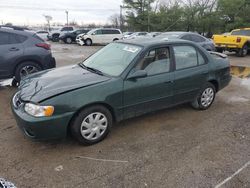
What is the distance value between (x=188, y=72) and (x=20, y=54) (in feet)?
13.9

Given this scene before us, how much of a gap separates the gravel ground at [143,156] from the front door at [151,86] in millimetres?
404

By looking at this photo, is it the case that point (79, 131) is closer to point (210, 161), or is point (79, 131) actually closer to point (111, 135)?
point (111, 135)

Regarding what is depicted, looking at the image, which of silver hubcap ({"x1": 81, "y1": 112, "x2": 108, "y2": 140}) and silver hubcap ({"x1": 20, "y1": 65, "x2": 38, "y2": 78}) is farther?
silver hubcap ({"x1": 20, "y1": 65, "x2": 38, "y2": 78})

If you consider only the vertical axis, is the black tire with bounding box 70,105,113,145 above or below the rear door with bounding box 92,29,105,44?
below

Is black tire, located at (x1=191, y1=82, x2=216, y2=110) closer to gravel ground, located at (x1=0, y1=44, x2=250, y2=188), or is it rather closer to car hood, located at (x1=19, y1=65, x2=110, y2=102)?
gravel ground, located at (x1=0, y1=44, x2=250, y2=188)

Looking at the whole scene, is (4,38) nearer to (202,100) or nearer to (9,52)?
(9,52)

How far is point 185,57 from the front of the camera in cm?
452

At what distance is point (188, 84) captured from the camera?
4.50 metres

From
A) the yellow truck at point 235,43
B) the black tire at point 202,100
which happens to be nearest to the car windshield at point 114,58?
the black tire at point 202,100

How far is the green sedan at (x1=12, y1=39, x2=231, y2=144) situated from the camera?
3.23 meters

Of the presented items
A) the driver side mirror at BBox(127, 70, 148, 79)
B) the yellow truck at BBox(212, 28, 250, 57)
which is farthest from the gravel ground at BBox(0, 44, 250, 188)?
the yellow truck at BBox(212, 28, 250, 57)

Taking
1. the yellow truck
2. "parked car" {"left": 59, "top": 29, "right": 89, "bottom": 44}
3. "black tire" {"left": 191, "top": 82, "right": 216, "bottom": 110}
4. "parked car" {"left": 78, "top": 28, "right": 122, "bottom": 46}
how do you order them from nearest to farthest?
"black tire" {"left": 191, "top": 82, "right": 216, "bottom": 110}, the yellow truck, "parked car" {"left": 78, "top": 28, "right": 122, "bottom": 46}, "parked car" {"left": 59, "top": 29, "right": 89, "bottom": 44}

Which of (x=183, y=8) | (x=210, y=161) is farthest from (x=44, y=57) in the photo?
(x=183, y=8)

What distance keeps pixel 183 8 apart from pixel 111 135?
39.5 meters
